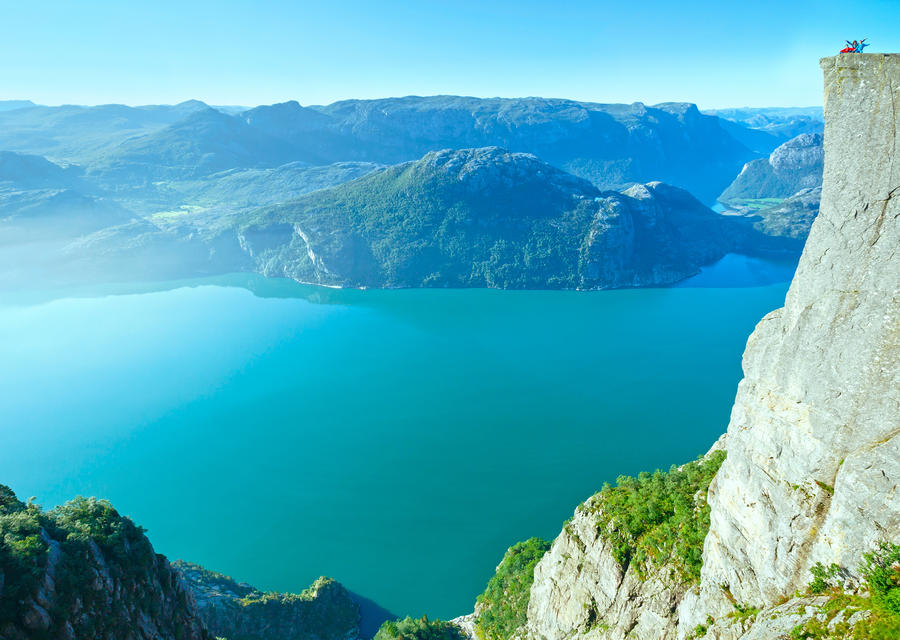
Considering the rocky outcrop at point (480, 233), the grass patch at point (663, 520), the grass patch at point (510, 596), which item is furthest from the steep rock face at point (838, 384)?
the rocky outcrop at point (480, 233)

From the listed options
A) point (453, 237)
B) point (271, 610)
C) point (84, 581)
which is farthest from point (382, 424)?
point (453, 237)

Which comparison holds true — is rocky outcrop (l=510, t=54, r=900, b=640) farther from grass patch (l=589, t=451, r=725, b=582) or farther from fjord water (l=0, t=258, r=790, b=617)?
fjord water (l=0, t=258, r=790, b=617)

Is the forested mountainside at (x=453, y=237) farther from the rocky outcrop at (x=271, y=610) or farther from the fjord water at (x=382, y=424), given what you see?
the rocky outcrop at (x=271, y=610)

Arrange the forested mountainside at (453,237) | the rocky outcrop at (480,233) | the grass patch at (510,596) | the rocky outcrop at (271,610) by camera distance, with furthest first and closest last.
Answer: the forested mountainside at (453,237) < the rocky outcrop at (480,233) < the rocky outcrop at (271,610) < the grass patch at (510,596)

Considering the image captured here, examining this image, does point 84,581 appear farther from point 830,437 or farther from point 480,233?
point 480,233

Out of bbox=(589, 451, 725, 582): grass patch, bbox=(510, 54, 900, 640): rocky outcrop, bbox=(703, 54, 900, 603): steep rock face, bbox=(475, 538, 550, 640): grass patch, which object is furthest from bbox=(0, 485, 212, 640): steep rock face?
bbox=(703, 54, 900, 603): steep rock face

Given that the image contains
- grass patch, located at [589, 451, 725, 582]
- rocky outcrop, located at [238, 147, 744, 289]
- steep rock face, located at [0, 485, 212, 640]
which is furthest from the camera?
rocky outcrop, located at [238, 147, 744, 289]
